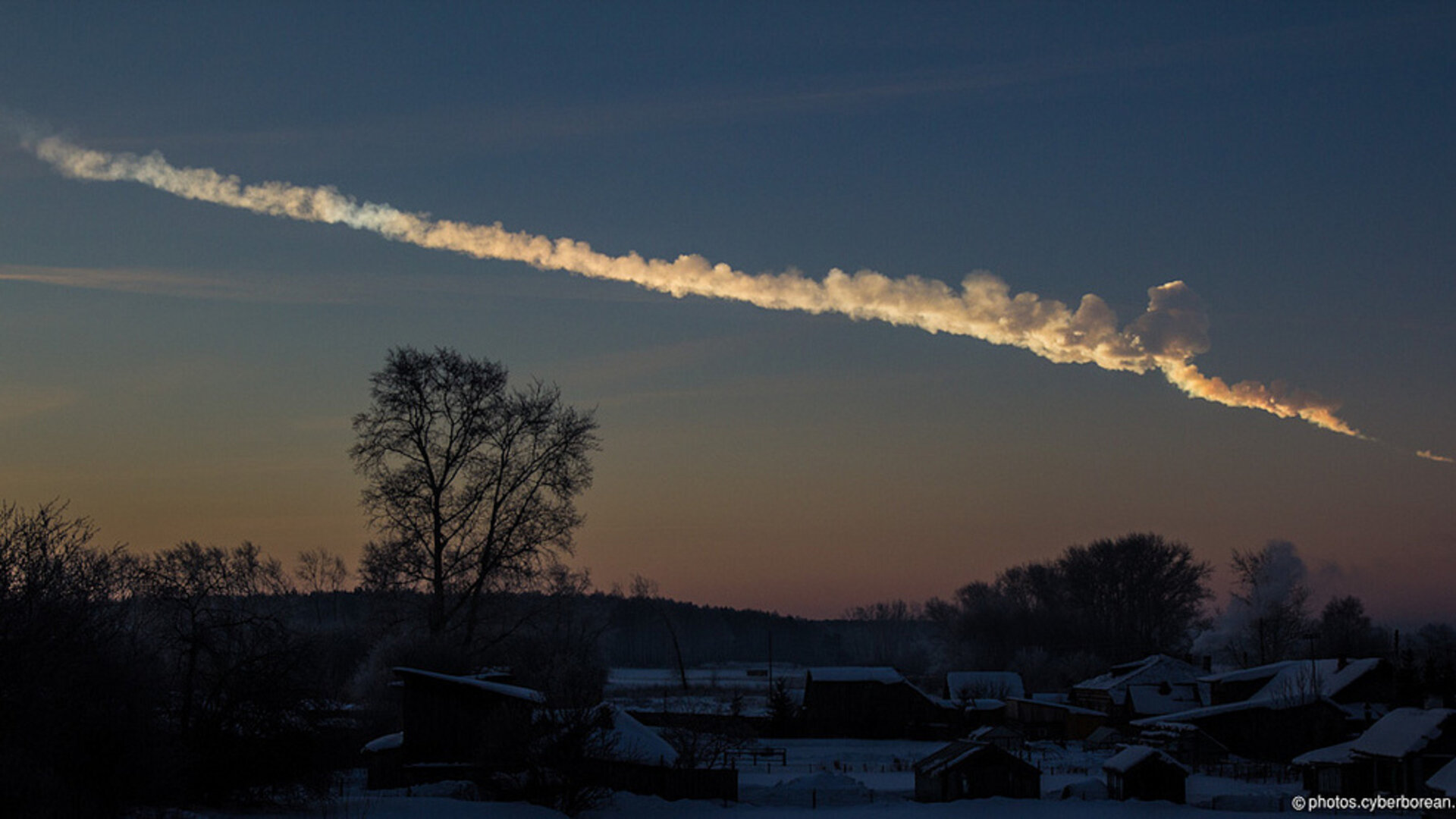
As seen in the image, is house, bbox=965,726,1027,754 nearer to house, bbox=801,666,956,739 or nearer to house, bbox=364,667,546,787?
house, bbox=801,666,956,739

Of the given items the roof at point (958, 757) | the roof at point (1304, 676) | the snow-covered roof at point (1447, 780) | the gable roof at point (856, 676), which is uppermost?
the roof at point (1304, 676)

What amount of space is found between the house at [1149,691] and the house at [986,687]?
275 inches

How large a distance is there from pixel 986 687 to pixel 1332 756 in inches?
1715

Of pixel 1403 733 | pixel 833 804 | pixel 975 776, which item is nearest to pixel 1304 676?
pixel 1403 733

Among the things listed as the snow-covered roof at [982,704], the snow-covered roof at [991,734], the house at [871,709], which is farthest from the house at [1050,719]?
the snow-covered roof at [991,734]

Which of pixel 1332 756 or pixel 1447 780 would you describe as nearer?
pixel 1447 780

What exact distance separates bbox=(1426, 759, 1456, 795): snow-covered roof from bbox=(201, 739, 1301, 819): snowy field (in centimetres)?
569

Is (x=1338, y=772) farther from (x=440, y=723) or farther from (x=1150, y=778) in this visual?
(x=440, y=723)

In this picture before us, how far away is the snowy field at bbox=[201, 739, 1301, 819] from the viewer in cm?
3003

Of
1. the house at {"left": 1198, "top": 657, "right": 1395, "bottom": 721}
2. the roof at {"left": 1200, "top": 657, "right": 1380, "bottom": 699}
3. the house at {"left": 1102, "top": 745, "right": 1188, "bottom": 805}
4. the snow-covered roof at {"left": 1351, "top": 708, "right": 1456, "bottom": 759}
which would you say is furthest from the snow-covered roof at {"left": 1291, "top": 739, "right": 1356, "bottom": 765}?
the roof at {"left": 1200, "top": 657, "right": 1380, "bottom": 699}

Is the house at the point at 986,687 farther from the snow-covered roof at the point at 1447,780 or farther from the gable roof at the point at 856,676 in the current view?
the snow-covered roof at the point at 1447,780

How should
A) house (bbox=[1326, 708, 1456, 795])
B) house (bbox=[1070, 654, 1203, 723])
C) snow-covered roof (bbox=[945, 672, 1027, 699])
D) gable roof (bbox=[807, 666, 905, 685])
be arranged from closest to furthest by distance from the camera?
house (bbox=[1326, 708, 1456, 795])
house (bbox=[1070, 654, 1203, 723])
gable roof (bbox=[807, 666, 905, 685])
snow-covered roof (bbox=[945, 672, 1027, 699])

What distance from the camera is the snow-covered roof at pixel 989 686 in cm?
8419

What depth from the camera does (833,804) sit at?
39.3 metres
